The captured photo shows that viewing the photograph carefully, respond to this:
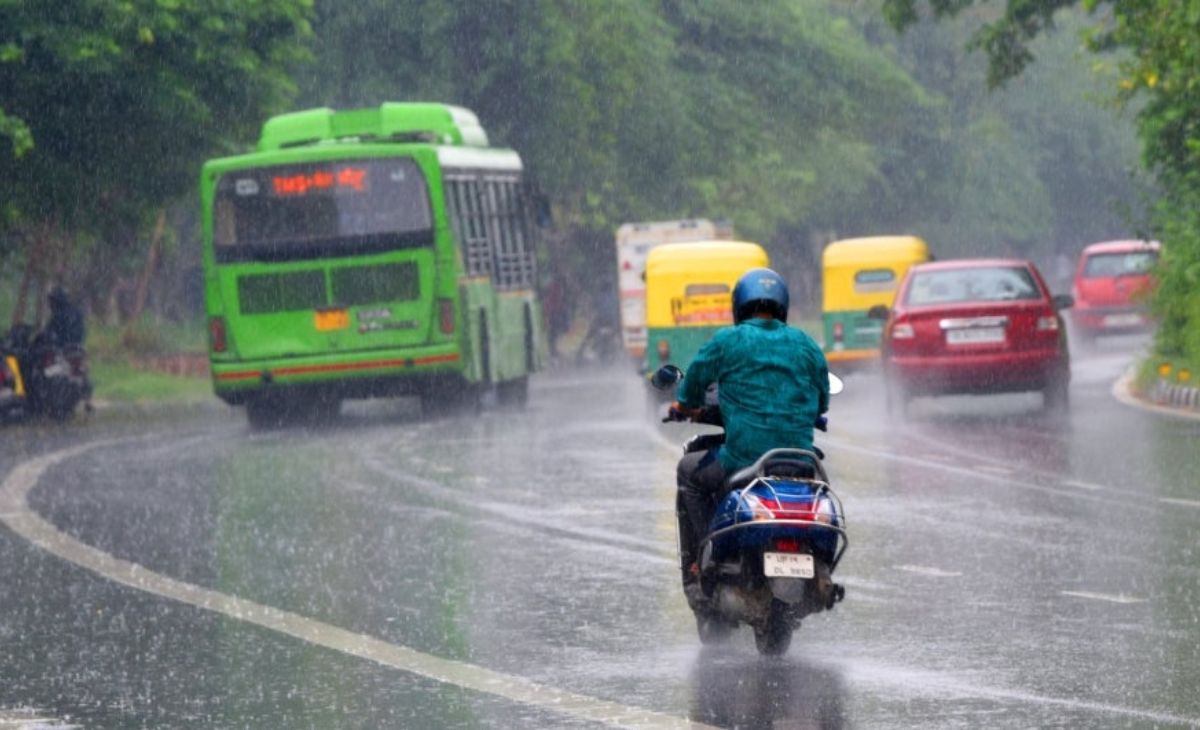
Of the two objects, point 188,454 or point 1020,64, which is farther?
point 1020,64

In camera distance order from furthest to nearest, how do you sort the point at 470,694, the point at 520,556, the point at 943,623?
the point at 520,556
the point at 943,623
the point at 470,694

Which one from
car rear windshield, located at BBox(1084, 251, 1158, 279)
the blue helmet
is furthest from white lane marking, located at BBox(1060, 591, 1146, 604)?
Result: car rear windshield, located at BBox(1084, 251, 1158, 279)

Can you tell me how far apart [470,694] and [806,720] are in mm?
1372

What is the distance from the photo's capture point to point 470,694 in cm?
945

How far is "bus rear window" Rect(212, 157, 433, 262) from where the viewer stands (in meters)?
29.3

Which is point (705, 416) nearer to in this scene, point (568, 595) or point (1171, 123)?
point (568, 595)

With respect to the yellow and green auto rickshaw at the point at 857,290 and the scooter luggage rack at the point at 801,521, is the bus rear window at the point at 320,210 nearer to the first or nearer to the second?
the yellow and green auto rickshaw at the point at 857,290

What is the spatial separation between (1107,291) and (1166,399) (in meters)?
17.0

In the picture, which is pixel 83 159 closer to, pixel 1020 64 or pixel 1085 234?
pixel 1020 64

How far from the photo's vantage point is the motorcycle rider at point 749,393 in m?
10.2

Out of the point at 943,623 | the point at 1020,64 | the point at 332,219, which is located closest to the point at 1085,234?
the point at 1020,64

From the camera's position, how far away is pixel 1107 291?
146 ft

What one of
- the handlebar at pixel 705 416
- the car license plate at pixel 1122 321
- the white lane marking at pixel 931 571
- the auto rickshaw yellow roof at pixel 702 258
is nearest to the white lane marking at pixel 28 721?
the handlebar at pixel 705 416

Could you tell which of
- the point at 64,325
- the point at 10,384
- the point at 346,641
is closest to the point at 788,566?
the point at 346,641
